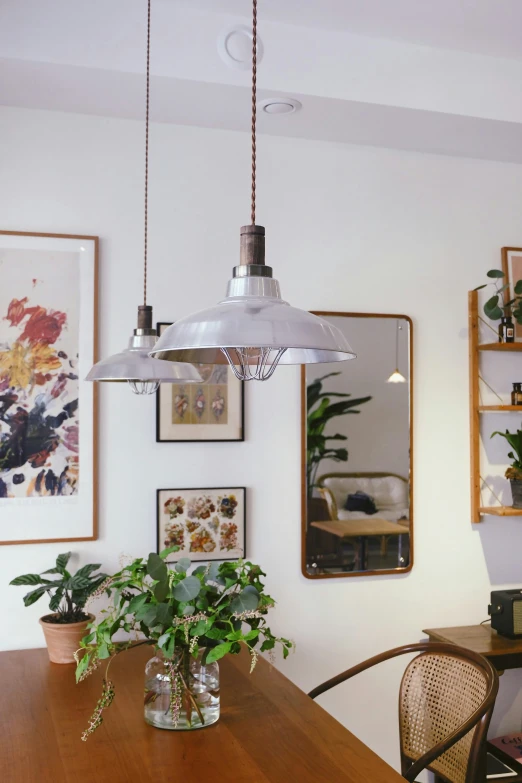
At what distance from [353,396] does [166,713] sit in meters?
1.39

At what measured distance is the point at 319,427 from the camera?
2775 mm

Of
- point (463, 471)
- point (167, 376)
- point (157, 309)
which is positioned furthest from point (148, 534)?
point (463, 471)

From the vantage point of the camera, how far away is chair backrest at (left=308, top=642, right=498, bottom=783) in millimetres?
2061

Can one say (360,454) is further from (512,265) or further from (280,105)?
(280,105)

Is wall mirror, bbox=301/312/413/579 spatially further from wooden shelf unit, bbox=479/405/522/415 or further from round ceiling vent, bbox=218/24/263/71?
round ceiling vent, bbox=218/24/263/71

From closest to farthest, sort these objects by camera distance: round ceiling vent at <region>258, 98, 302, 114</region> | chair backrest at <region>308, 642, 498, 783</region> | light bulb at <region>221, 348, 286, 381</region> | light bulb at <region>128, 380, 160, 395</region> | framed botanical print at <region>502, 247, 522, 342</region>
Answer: light bulb at <region>221, 348, 286, 381</region>
light bulb at <region>128, 380, 160, 395</region>
chair backrest at <region>308, 642, 498, 783</region>
round ceiling vent at <region>258, 98, 302, 114</region>
framed botanical print at <region>502, 247, 522, 342</region>

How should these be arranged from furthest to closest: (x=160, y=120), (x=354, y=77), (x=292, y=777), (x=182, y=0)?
(x=160, y=120), (x=354, y=77), (x=182, y=0), (x=292, y=777)

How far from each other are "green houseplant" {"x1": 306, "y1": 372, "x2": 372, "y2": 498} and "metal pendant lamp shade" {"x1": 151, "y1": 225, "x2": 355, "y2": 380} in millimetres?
1529

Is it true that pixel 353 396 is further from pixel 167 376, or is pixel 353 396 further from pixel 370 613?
pixel 167 376

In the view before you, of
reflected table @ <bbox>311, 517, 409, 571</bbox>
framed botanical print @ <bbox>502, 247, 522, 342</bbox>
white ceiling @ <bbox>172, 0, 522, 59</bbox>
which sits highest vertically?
white ceiling @ <bbox>172, 0, 522, 59</bbox>

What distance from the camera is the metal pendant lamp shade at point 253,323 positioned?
1044 millimetres

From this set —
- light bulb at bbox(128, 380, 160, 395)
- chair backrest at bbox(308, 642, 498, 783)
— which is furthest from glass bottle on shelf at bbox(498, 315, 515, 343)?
light bulb at bbox(128, 380, 160, 395)

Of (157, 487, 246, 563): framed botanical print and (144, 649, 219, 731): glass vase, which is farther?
(157, 487, 246, 563): framed botanical print

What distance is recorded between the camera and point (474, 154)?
9.80 ft
